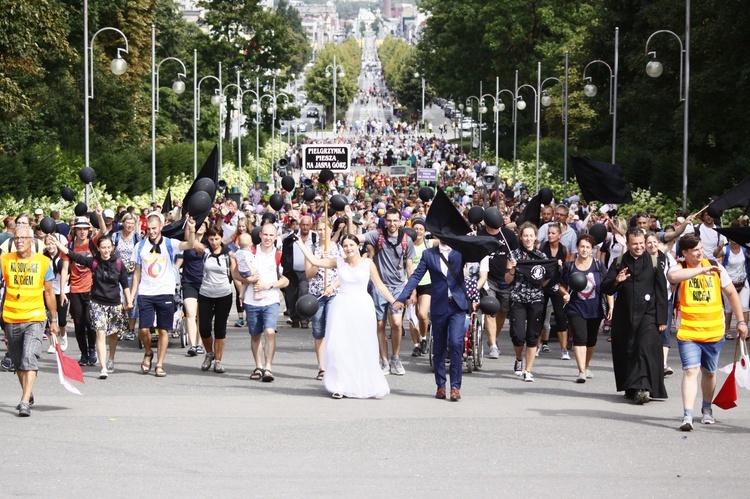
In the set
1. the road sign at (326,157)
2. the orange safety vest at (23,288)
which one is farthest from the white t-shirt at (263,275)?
the road sign at (326,157)

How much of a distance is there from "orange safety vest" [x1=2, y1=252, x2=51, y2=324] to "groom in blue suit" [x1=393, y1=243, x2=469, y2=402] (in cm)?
→ 323

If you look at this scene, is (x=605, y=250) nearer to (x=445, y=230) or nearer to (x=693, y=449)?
(x=445, y=230)

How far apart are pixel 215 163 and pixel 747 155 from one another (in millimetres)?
22424

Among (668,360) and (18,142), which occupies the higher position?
(18,142)

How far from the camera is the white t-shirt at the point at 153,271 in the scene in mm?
13805

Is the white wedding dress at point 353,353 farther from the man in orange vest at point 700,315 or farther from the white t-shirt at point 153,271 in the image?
the man in orange vest at point 700,315

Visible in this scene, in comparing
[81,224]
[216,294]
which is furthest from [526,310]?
[81,224]

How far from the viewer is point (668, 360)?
15.7 metres

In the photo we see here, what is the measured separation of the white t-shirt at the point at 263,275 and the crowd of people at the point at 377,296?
0.05 ft

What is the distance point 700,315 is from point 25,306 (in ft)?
18.6

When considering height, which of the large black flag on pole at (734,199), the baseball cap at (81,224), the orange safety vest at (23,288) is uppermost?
the large black flag on pole at (734,199)

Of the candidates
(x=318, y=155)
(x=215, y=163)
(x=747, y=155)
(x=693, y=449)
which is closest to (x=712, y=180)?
(x=747, y=155)

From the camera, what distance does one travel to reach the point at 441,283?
12484 millimetres

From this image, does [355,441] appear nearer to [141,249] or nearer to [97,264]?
[141,249]
